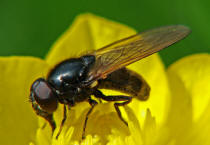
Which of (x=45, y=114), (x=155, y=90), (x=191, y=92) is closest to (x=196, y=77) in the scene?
(x=191, y=92)

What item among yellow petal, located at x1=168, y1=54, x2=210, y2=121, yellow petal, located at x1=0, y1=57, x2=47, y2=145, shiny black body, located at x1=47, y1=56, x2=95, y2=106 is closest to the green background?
yellow petal, located at x1=168, y1=54, x2=210, y2=121

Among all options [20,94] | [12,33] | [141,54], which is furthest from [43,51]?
[141,54]

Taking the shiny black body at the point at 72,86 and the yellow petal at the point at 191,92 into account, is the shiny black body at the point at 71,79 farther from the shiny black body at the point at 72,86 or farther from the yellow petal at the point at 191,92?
the yellow petal at the point at 191,92

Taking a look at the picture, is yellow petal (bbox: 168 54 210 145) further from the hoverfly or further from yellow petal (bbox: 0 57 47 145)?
yellow petal (bbox: 0 57 47 145)

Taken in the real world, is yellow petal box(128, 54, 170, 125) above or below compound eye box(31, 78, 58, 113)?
below

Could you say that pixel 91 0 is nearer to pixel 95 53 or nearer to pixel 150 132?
pixel 95 53

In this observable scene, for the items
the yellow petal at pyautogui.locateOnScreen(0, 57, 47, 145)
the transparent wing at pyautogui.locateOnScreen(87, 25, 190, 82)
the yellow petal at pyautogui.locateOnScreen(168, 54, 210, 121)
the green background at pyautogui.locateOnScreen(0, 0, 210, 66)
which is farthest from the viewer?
the green background at pyautogui.locateOnScreen(0, 0, 210, 66)
